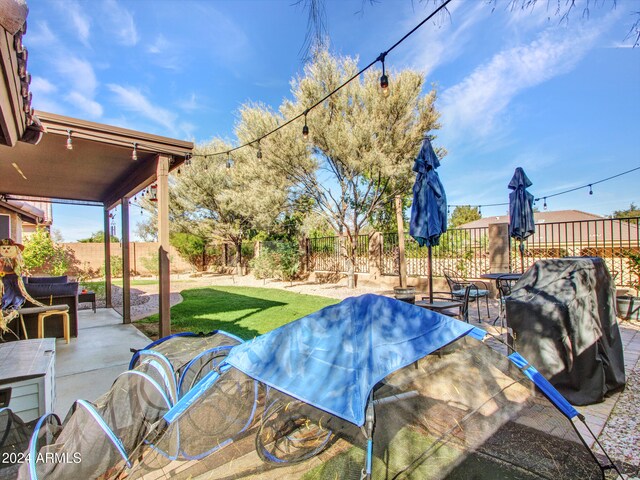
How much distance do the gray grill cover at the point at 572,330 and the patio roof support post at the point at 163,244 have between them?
4.25 meters

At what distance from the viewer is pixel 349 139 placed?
9891mm

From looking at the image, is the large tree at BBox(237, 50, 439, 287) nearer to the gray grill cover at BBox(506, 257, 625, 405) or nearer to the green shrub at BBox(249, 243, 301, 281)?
the green shrub at BBox(249, 243, 301, 281)

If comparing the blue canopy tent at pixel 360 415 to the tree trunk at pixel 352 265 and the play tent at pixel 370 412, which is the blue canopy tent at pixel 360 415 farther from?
the tree trunk at pixel 352 265

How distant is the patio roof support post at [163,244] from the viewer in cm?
450

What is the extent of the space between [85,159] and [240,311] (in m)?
4.02

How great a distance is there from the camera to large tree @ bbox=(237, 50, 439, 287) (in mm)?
9852

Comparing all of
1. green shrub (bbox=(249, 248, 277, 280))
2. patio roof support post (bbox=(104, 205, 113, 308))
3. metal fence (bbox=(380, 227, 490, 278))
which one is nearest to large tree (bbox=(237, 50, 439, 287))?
metal fence (bbox=(380, 227, 490, 278))

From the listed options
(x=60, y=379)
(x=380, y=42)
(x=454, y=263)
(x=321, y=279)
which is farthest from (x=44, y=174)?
(x=454, y=263)

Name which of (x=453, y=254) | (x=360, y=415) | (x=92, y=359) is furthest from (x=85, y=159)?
(x=453, y=254)

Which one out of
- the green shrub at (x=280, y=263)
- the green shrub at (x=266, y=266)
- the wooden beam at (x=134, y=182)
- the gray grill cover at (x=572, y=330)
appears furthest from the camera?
the green shrub at (x=266, y=266)

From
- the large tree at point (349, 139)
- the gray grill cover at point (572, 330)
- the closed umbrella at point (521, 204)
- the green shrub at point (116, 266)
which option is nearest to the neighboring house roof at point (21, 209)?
the green shrub at point (116, 266)

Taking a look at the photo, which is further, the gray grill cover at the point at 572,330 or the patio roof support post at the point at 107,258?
the patio roof support post at the point at 107,258

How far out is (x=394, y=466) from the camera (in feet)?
4.13

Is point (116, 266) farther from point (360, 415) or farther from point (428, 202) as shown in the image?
point (360, 415)
